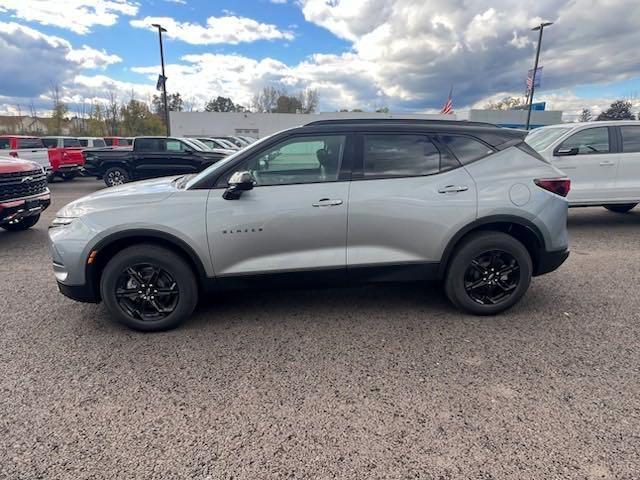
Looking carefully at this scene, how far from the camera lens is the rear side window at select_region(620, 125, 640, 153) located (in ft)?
22.6

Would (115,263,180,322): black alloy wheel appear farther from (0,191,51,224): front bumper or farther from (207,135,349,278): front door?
(0,191,51,224): front bumper

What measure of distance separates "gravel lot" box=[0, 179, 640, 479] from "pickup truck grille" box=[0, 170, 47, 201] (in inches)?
108

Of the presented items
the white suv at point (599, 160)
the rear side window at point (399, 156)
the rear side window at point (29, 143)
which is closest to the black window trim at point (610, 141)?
the white suv at point (599, 160)

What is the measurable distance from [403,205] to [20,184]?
6.18 metres

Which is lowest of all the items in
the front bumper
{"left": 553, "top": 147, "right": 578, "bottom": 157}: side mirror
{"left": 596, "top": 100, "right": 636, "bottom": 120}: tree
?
the front bumper

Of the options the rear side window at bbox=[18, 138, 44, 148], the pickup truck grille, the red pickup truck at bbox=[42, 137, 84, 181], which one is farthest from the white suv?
the rear side window at bbox=[18, 138, 44, 148]

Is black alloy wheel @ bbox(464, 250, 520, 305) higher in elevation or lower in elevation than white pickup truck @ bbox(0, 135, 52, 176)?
lower

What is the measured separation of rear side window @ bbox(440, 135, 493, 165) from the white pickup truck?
→ 43.3 ft

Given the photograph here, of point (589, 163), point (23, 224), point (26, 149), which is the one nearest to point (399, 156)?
point (589, 163)

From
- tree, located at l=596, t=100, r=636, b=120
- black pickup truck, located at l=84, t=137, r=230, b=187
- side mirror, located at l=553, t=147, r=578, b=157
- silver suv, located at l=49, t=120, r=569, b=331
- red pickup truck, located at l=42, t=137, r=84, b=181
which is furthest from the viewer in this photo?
tree, located at l=596, t=100, r=636, b=120

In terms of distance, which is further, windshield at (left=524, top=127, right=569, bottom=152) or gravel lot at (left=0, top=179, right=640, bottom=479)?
windshield at (left=524, top=127, right=569, bottom=152)

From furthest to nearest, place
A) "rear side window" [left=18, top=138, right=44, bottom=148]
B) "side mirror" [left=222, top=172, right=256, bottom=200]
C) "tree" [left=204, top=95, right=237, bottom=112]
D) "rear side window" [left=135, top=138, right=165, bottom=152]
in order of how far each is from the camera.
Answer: "tree" [left=204, top=95, right=237, bottom=112], "rear side window" [left=18, top=138, right=44, bottom=148], "rear side window" [left=135, top=138, right=165, bottom=152], "side mirror" [left=222, top=172, right=256, bottom=200]

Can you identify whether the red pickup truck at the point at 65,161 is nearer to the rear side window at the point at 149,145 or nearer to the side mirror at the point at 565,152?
the rear side window at the point at 149,145

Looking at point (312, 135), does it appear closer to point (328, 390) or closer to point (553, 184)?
point (328, 390)
